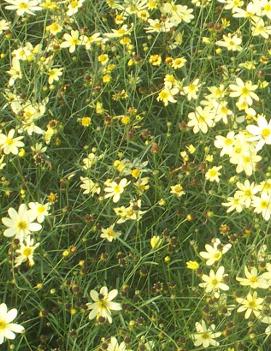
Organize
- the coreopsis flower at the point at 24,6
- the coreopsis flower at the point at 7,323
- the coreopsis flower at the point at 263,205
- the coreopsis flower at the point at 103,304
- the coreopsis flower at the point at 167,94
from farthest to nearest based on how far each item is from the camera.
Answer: the coreopsis flower at the point at 24,6
the coreopsis flower at the point at 167,94
the coreopsis flower at the point at 263,205
the coreopsis flower at the point at 103,304
the coreopsis flower at the point at 7,323

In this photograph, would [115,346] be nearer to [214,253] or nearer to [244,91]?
[214,253]

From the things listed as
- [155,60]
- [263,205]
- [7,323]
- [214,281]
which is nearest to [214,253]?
[214,281]

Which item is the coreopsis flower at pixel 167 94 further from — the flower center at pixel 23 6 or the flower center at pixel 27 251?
the flower center at pixel 27 251

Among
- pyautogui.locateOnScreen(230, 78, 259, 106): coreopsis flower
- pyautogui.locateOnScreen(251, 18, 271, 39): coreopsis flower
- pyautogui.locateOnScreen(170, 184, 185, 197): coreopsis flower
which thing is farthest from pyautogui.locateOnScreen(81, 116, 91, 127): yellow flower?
pyautogui.locateOnScreen(251, 18, 271, 39): coreopsis flower

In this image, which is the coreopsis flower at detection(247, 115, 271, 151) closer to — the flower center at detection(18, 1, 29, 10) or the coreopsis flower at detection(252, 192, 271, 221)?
the coreopsis flower at detection(252, 192, 271, 221)

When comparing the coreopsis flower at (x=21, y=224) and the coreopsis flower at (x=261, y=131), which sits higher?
the coreopsis flower at (x=21, y=224)

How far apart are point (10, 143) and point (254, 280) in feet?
2.53

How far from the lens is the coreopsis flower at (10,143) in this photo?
6.79 feet

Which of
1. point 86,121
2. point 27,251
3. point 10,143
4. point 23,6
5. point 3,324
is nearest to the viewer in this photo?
point 3,324

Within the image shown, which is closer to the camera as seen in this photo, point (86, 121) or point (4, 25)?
point (86, 121)

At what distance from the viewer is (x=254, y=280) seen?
1850 millimetres

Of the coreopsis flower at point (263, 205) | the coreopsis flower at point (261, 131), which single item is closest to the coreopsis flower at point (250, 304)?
the coreopsis flower at point (263, 205)

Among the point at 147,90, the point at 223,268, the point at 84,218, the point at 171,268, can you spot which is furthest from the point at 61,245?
the point at 147,90

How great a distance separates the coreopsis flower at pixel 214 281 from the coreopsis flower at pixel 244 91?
25.9 inches
